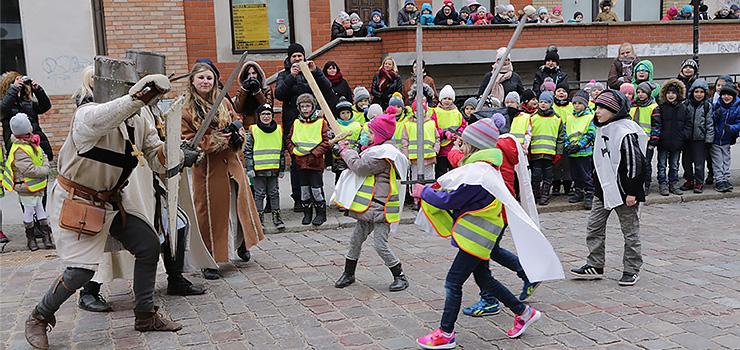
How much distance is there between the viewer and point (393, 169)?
562 centimetres

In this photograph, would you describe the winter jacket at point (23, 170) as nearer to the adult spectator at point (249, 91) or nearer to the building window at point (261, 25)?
the adult spectator at point (249, 91)

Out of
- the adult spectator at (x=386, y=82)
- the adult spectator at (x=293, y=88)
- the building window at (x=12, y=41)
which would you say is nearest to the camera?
the adult spectator at (x=293, y=88)

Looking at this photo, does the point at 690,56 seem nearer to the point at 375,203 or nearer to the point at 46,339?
the point at 375,203

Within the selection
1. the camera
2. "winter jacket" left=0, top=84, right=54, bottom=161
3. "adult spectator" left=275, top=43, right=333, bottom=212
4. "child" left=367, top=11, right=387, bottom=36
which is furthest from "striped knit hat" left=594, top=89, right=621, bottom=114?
"child" left=367, top=11, right=387, bottom=36

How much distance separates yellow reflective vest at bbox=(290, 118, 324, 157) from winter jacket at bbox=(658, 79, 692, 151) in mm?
5136

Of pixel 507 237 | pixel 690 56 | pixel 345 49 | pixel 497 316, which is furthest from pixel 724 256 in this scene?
pixel 690 56

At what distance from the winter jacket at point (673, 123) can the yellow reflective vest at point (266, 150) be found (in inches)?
223

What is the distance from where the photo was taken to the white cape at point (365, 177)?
18.1 feet

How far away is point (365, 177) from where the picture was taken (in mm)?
5637

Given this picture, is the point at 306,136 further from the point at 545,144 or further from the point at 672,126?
the point at 672,126

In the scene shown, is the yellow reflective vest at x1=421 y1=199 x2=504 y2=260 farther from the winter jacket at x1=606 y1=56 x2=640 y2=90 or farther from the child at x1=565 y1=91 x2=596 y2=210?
the winter jacket at x1=606 y1=56 x2=640 y2=90

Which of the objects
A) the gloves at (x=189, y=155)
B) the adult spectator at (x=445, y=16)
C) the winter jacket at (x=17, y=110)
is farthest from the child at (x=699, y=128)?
the winter jacket at (x=17, y=110)

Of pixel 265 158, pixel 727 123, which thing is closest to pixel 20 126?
pixel 265 158

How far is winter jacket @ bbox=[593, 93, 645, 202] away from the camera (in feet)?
18.2
